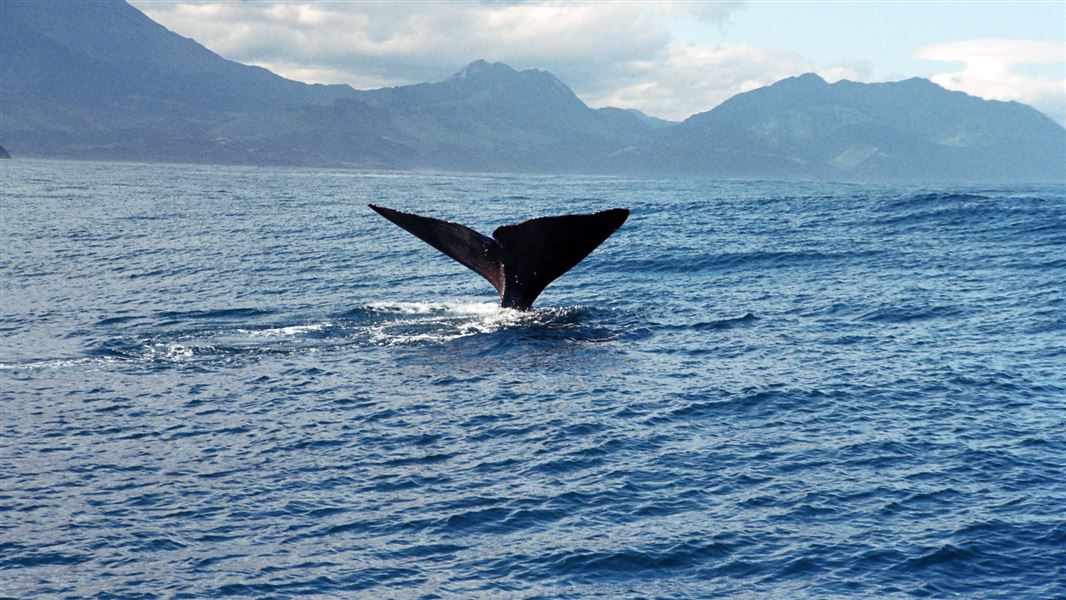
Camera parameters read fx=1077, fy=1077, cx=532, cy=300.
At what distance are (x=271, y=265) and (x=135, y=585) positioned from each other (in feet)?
71.1

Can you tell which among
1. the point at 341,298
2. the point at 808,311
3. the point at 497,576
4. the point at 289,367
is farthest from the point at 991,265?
the point at 497,576

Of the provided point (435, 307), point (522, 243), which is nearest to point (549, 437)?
point (522, 243)

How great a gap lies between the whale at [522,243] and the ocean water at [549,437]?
95 cm

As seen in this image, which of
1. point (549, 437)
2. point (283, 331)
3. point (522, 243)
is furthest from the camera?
point (283, 331)

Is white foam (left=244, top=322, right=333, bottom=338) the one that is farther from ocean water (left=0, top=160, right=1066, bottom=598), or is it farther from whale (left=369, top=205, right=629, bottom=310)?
whale (left=369, top=205, right=629, bottom=310)

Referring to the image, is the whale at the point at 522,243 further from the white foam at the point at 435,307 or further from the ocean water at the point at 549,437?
the white foam at the point at 435,307

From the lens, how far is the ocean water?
336 inches

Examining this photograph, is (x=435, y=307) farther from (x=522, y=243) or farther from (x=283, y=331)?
(x=522, y=243)

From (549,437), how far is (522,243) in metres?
5.62

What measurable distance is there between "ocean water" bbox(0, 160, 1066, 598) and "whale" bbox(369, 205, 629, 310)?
3.10ft

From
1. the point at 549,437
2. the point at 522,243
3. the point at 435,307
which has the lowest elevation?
the point at 549,437

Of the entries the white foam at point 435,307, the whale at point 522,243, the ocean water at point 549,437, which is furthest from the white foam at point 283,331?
the whale at point 522,243

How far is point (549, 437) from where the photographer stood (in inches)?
469

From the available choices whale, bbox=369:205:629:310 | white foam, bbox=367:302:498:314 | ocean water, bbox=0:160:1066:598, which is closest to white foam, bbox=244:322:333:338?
ocean water, bbox=0:160:1066:598
